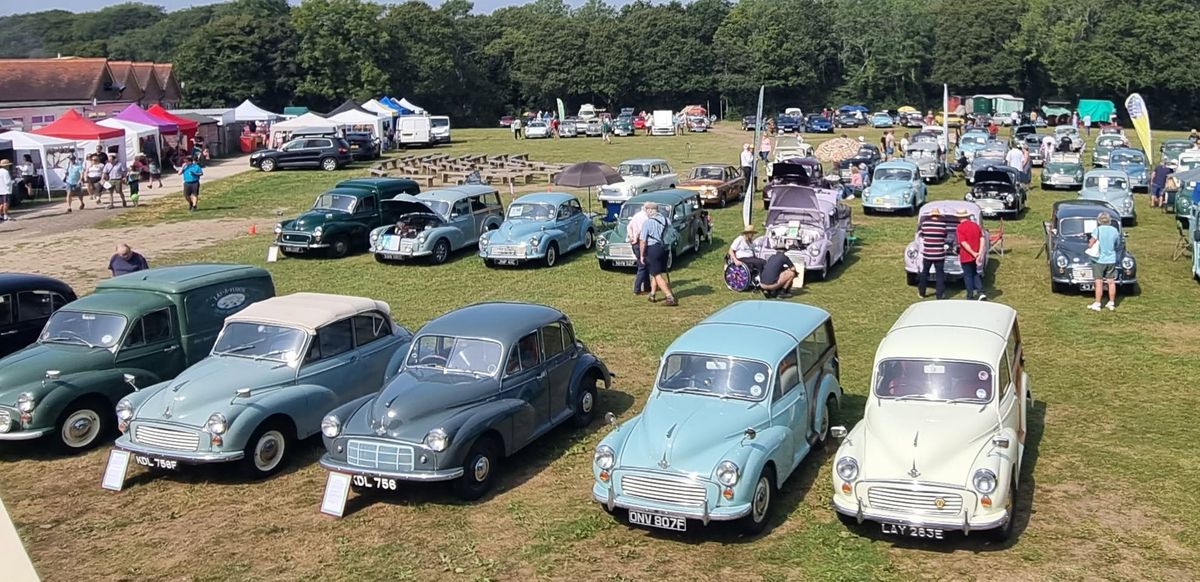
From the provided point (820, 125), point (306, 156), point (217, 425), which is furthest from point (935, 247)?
point (820, 125)

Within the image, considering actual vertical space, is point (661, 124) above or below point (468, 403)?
above

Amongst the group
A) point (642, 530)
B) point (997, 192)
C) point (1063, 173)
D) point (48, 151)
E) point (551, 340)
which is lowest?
point (642, 530)

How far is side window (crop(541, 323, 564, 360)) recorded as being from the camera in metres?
A: 11.3

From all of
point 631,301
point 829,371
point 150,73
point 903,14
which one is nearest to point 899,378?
point 829,371

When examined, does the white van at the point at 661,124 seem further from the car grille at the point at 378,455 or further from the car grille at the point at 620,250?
the car grille at the point at 378,455

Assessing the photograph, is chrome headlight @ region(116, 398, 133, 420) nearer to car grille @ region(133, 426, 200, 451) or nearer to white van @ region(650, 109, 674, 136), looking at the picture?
car grille @ region(133, 426, 200, 451)

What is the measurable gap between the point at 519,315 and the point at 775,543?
13.2 ft

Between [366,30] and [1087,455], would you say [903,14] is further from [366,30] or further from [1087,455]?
[1087,455]

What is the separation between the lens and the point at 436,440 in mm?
9500

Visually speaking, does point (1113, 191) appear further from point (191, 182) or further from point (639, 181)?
point (191, 182)

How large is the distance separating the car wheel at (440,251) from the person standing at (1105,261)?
12857 mm

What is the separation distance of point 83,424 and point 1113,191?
24.2 metres

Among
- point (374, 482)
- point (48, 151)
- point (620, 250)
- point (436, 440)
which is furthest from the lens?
point (48, 151)

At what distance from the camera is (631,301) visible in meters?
18.2
